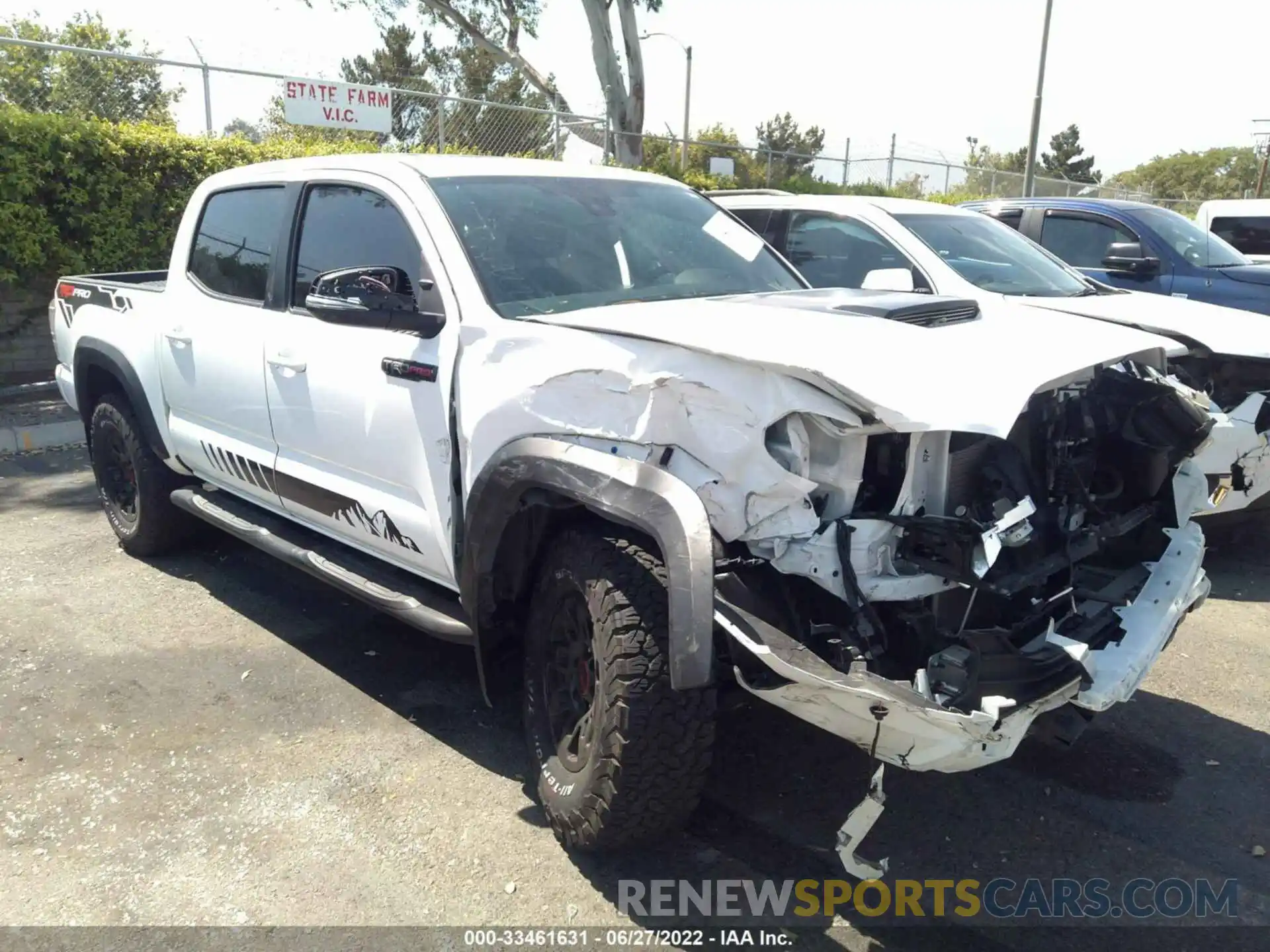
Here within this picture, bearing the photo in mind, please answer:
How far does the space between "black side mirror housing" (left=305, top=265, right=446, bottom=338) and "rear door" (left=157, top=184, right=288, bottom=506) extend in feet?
2.57

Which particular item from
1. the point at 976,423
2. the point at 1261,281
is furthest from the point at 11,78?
the point at 976,423

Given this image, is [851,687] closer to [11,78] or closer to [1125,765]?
[1125,765]

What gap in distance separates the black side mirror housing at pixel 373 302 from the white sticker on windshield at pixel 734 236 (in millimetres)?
1328

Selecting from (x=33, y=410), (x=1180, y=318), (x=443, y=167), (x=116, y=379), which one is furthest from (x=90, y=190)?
(x=1180, y=318)

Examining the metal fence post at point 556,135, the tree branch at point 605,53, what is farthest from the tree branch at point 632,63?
the metal fence post at point 556,135

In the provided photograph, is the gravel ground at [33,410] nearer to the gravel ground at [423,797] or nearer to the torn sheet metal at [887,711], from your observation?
the gravel ground at [423,797]

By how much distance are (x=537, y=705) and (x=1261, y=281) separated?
23.1ft

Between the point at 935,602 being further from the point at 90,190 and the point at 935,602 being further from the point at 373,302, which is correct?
the point at 90,190

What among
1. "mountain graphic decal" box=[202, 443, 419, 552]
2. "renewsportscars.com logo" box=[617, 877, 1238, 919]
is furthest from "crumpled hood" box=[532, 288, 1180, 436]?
"renewsportscars.com logo" box=[617, 877, 1238, 919]

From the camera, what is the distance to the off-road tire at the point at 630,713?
106 inches

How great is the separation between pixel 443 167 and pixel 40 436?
5970mm

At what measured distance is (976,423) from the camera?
240cm

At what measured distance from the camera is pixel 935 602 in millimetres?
2676

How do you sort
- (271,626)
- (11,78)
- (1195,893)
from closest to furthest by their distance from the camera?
(1195,893) < (271,626) < (11,78)
